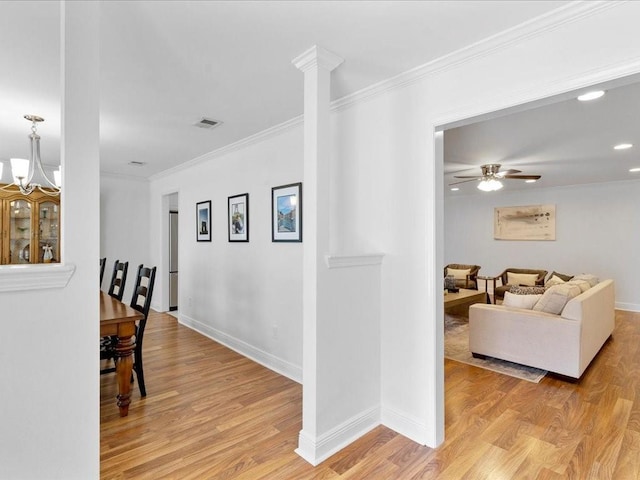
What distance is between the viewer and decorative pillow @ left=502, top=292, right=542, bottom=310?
3687mm

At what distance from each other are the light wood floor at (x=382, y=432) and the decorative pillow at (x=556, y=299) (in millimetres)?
665

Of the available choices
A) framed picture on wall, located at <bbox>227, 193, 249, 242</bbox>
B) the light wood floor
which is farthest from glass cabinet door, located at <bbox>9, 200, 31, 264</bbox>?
framed picture on wall, located at <bbox>227, 193, 249, 242</bbox>

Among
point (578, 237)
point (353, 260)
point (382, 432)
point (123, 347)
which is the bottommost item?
point (382, 432)

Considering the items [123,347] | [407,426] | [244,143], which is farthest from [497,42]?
[123,347]

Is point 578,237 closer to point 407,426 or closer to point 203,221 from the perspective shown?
point 407,426

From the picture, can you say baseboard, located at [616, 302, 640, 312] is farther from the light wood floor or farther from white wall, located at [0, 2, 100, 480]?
white wall, located at [0, 2, 100, 480]

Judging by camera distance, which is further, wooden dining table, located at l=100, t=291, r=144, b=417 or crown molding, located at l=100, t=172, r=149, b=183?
crown molding, located at l=100, t=172, r=149, b=183

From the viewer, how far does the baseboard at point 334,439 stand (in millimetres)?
2082

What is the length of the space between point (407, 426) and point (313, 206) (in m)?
1.59

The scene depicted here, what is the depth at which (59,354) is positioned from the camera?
4.42ft

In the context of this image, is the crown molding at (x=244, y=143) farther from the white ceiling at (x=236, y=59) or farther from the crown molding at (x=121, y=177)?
the crown molding at (x=121, y=177)

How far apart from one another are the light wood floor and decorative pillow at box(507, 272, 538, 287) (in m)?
3.20

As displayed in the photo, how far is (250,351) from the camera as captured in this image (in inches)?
151

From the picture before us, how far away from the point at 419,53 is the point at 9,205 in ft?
17.8
